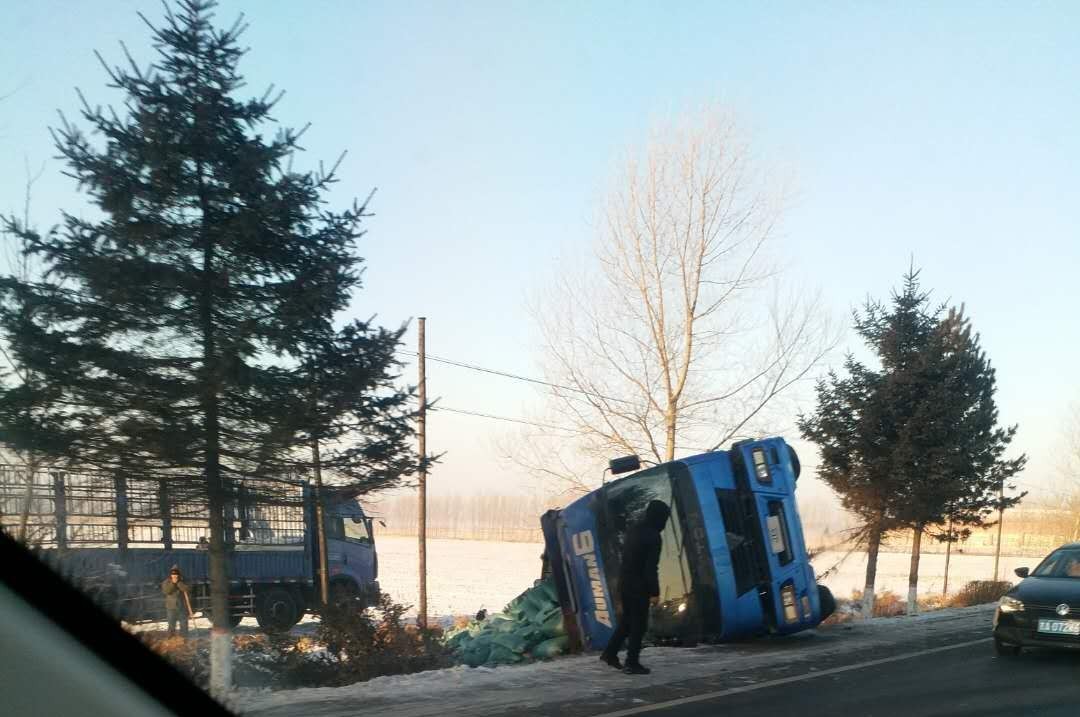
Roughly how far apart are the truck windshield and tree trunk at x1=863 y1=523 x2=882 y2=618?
10313mm

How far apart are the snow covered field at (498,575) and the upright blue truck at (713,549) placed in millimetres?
9066

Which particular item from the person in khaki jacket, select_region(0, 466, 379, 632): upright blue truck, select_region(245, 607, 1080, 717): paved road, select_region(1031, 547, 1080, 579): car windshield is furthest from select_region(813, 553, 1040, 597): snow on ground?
the person in khaki jacket

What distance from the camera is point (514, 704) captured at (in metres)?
8.11

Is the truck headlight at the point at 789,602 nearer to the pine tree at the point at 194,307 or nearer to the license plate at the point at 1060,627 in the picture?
the license plate at the point at 1060,627

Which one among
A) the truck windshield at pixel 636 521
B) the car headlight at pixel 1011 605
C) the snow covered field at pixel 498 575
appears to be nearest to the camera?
the truck windshield at pixel 636 521

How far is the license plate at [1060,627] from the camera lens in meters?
10.1

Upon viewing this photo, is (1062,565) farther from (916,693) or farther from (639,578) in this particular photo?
(639,578)

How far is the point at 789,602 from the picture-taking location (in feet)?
35.5

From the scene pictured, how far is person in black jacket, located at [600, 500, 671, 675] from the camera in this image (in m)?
9.35

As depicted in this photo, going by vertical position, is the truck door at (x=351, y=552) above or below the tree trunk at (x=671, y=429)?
below


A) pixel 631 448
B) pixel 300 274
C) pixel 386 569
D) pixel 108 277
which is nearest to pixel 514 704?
pixel 300 274

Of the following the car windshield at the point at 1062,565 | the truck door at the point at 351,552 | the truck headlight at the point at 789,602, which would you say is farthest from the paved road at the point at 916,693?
the truck door at the point at 351,552

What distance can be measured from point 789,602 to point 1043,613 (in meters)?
2.83

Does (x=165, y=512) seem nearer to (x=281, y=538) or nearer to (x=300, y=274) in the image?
(x=300, y=274)
